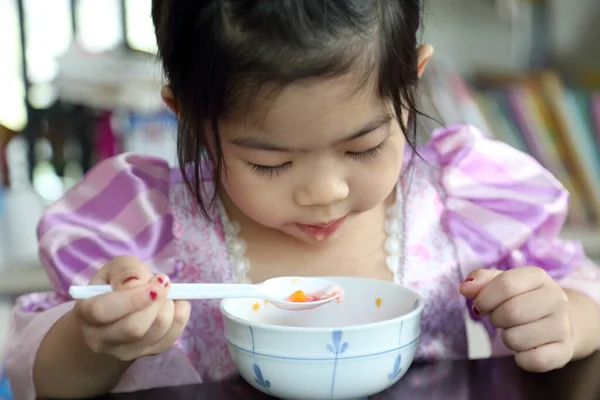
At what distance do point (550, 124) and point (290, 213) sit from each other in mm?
1076

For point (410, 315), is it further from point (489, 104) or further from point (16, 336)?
point (489, 104)

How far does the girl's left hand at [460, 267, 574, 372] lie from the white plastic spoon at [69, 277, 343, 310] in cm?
13

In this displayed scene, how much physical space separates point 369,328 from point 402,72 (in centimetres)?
25

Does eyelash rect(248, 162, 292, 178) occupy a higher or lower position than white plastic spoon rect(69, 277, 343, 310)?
higher

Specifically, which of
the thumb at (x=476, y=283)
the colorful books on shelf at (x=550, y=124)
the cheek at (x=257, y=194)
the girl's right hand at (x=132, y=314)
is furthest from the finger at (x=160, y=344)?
the colorful books on shelf at (x=550, y=124)

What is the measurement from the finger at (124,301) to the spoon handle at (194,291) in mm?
11

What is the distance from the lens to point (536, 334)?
2.26 ft

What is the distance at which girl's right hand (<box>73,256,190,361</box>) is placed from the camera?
0.59 metres

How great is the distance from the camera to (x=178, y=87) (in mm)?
731

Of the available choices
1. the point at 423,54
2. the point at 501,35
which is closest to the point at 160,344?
the point at 423,54

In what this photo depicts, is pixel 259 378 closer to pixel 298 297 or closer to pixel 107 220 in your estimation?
pixel 298 297

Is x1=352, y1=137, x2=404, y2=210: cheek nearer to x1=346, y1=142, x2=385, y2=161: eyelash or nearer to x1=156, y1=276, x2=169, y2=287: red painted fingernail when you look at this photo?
x1=346, y1=142, x2=385, y2=161: eyelash

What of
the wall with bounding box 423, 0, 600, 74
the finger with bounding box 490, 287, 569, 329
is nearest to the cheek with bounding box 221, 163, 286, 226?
the finger with bounding box 490, 287, 569, 329

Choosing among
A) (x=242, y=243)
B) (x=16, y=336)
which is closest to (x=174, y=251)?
(x=242, y=243)
